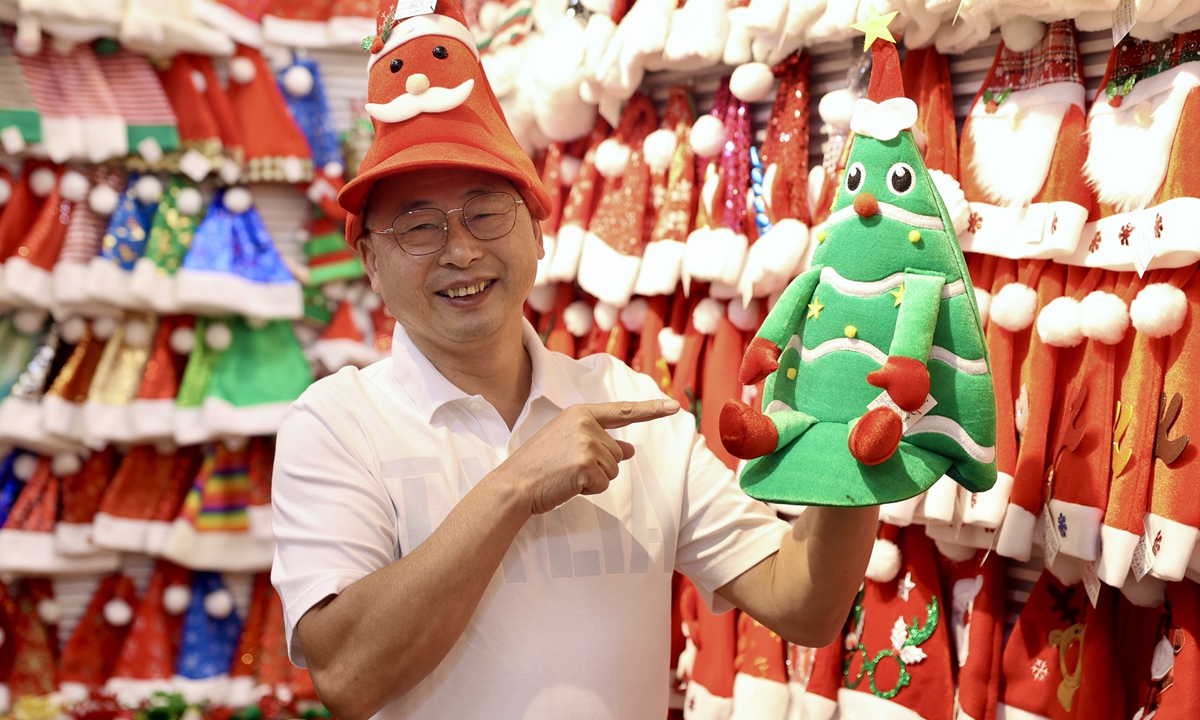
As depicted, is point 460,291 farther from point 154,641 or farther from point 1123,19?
point 154,641

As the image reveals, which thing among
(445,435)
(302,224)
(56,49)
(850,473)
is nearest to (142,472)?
(302,224)

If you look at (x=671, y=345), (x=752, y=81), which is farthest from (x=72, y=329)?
(x=752, y=81)

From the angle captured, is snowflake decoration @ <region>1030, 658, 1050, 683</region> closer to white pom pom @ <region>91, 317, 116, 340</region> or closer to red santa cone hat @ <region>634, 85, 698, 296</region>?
red santa cone hat @ <region>634, 85, 698, 296</region>

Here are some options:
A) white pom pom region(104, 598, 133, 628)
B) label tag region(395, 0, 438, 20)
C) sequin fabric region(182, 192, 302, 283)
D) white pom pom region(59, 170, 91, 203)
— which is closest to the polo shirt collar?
label tag region(395, 0, 438, 20)

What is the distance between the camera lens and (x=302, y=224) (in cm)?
280

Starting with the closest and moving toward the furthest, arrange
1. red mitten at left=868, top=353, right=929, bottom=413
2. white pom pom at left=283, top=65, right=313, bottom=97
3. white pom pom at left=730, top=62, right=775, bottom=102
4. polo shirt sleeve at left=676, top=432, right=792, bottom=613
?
red mitten at left=868, top=353, right=929, bottom=413 → polo shirt sleeve at left=676, top=432, right=792, bottom=613 → white pom pom at left=730, top=62, right=775, bottom=102 → white pom pom at left=283, top=65, right=313, bottom=97

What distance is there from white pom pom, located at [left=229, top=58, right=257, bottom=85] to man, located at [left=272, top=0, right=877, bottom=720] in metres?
1.46

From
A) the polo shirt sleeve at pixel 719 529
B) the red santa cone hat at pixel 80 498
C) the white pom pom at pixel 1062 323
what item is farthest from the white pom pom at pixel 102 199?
the white pom pom at pixel 1062 323

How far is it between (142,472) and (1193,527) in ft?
8.16

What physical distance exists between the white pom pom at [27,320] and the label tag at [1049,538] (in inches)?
98.7

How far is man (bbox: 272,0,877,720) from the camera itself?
1.06m

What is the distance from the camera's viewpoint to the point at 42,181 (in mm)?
2453

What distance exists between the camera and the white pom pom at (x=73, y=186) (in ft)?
8.04

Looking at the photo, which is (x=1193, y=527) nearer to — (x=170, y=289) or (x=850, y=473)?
(x=850, y=473)
